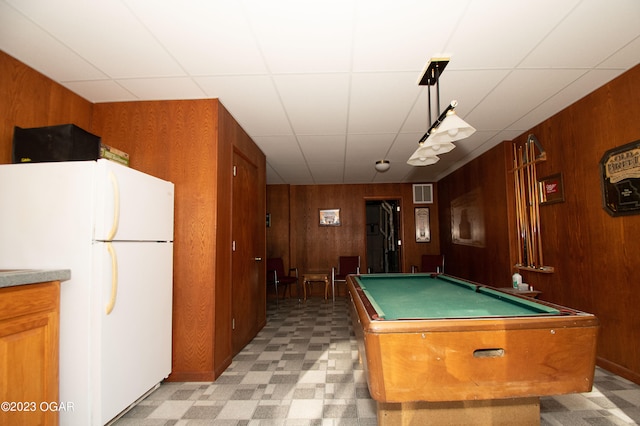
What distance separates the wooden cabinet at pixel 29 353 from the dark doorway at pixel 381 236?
7.56 metres

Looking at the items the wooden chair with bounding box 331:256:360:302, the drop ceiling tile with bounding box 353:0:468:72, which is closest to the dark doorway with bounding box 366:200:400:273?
the wooden chair with bounding box 331:256:360:302

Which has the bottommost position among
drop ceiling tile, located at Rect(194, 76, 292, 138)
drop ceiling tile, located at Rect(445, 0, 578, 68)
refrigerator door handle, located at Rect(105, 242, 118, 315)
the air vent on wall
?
refrigerator door handle, located at Rect(105, 242, 118, 315)

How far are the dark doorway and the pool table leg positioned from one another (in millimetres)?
6760

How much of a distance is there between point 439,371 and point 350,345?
2.23m

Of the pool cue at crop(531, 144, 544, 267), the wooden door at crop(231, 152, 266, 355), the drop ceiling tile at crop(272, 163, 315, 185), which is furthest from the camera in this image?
the drop ceiling tile at crop(272, 163, 315, 185)

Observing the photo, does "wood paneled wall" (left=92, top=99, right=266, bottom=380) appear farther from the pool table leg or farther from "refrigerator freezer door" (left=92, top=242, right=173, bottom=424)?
the pool table leg

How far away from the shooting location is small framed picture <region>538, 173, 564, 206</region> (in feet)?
11.1

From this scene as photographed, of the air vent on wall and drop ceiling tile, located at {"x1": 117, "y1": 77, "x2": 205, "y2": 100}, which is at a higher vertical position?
drop ceiling tile, located at {"x1": 117, "y1": 77, "x2": 205, "y2": 100}

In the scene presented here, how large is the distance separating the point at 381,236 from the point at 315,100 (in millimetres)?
7603

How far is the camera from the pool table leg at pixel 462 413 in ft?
5.94

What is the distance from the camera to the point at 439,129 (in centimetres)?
213

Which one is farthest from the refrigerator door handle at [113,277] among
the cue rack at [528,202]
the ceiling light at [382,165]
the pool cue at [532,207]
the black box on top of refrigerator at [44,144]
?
the pool cue at [532,207]

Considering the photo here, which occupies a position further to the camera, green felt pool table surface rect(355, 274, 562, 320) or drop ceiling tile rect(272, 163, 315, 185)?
drop ceiling tile rect(272, 163, 315, 185)

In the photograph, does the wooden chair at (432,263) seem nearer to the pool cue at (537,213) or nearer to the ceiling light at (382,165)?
the ceiling light at (382,165)
